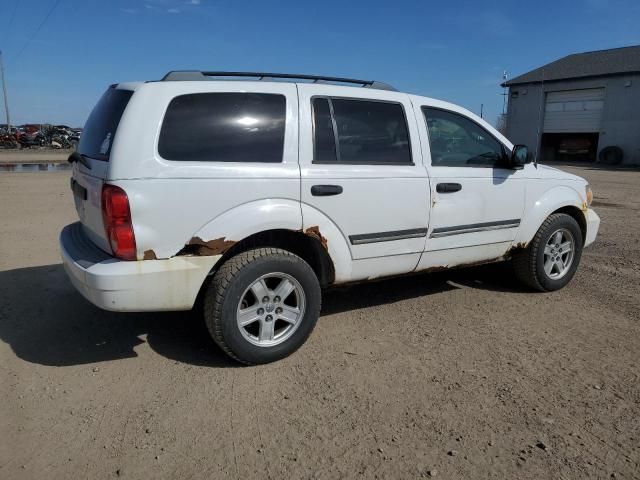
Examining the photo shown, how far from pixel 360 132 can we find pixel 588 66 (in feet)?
112

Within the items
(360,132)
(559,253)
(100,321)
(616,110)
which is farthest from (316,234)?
(616,110)

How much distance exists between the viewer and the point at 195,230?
3273mm

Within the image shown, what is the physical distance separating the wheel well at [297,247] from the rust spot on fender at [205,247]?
0.39 feet

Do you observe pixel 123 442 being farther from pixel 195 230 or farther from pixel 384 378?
pixel 384 378

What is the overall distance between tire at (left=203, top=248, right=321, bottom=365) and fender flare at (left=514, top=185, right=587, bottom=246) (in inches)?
89.1

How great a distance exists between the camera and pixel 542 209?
4938mm

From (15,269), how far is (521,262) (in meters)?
5.31

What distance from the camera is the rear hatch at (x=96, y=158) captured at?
10.8ft

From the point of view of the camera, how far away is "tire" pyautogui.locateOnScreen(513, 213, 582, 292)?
502 centimetres

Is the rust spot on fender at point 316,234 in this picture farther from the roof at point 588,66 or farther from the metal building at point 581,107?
the roof at point 588,66

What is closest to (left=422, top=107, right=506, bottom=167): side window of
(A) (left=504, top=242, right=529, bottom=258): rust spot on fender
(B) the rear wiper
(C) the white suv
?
(C) the white suv

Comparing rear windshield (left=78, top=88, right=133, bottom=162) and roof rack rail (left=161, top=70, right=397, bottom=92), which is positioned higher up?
roof rack rail (left=161, top=70, right=397, bottom=92)

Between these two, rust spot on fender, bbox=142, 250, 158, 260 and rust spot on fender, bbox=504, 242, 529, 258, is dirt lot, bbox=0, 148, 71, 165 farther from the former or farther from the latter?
rust spot on fender, bbox=504, 242, 529, 258

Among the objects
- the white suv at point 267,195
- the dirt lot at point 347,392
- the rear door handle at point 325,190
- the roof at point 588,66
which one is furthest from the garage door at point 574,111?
the rear door handle at point 325,190
